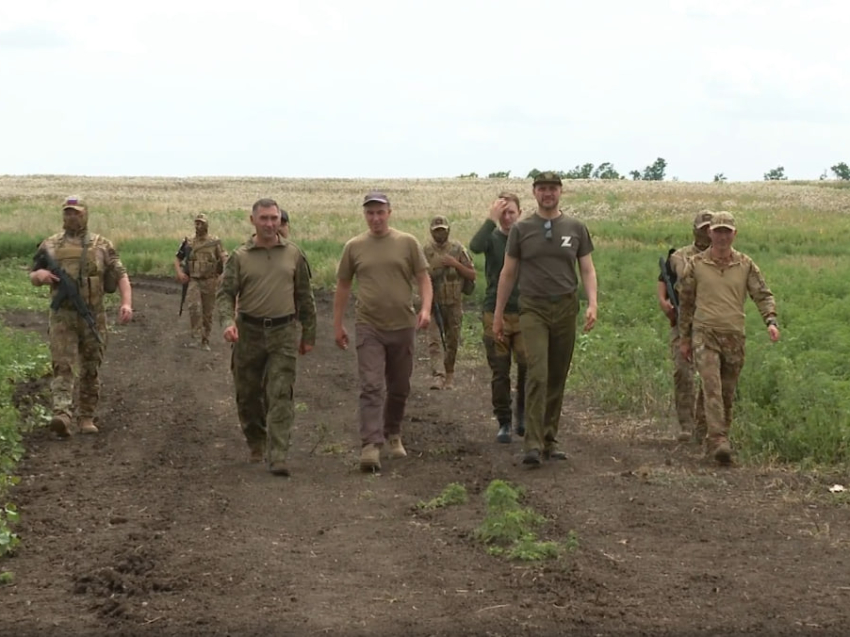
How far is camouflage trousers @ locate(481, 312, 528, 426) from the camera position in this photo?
38.6 feet

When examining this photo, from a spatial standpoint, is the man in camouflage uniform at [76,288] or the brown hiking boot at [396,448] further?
the man in camouflage uniform at [76,288]

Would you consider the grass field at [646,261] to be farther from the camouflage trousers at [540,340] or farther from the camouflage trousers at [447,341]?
the camouflage trousers at [540,340]

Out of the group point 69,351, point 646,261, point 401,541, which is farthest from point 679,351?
point 646,261

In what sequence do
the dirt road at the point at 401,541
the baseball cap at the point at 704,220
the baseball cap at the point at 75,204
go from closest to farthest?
the dirt road at the point at 401,541
the baseball cap at the point at 704,220
the baseball cap at the point at 75,204

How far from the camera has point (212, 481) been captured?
1023cm

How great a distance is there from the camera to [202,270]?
19781 millimetres

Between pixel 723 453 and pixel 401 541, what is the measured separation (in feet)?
10.9

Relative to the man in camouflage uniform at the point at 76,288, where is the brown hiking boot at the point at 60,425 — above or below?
below

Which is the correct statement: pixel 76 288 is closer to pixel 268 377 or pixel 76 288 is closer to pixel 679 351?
pixel 268 377

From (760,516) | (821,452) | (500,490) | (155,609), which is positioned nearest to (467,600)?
(155,609)

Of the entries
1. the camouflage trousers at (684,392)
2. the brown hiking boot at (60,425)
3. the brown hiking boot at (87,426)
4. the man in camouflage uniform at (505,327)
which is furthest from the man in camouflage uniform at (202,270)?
the camouflage trousers at (684,392)

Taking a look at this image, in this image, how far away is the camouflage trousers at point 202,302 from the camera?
64.8 ft

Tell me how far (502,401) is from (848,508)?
11.8ft

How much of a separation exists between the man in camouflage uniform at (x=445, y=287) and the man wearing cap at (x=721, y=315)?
3.99 m
